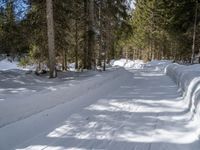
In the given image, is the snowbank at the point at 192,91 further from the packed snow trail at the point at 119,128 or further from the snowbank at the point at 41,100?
the snowbank at the point at 41,100

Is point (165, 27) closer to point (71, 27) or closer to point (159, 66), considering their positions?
point (159, 66)

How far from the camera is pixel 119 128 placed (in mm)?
7355

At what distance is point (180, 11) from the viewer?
112 ft

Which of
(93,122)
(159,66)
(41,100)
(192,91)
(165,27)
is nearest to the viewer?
(93,122)

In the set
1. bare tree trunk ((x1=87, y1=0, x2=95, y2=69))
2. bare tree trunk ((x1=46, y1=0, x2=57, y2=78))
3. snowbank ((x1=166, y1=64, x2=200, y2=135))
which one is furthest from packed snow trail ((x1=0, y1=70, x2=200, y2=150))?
bare tree trunk ((x1=87, y1=0, x2=95, y2=69))

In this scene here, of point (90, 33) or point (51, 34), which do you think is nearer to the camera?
point (51, 34)

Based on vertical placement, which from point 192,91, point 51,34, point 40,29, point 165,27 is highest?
point 165,27

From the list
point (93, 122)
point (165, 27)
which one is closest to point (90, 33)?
point (93, 122)

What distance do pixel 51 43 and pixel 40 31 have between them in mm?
3544

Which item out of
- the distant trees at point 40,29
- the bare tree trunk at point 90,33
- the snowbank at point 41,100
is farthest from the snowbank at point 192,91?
the bare tree trunk at point 90,33

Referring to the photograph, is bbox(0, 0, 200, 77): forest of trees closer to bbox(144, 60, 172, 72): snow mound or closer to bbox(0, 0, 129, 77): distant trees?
bbox(0, 0, 129, 77): distant trees

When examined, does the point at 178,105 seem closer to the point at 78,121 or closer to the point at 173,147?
the point at 78,121

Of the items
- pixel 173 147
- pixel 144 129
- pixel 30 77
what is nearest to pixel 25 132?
pixel 144 129

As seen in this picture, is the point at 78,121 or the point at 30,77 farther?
the point at 30,77
